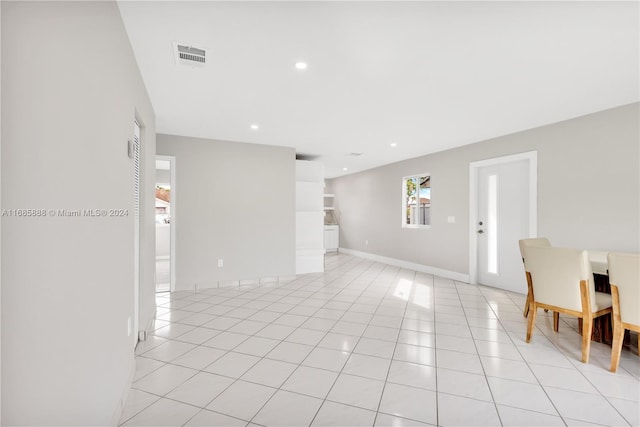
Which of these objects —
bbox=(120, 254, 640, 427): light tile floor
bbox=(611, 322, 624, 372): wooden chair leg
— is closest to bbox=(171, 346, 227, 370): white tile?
bbox=(120, 254, 640, 427): light tile floor

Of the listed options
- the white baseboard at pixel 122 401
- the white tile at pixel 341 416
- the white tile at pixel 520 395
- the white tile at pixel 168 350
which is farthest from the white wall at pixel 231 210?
the white tile at pixel 520 395

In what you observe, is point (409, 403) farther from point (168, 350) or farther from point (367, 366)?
point (168, 350)

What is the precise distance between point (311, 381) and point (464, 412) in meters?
1.03

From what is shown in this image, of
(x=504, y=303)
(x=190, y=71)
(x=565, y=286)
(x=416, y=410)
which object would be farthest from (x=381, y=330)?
(x=190, y=71)

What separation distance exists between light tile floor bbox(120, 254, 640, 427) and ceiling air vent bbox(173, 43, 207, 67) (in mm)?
2516

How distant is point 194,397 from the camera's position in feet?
6.57

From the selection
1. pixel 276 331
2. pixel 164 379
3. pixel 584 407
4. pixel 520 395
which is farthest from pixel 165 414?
pixel 584 407

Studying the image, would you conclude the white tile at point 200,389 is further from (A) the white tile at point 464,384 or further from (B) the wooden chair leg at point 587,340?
(B) the wooden chair leg at point 587,340

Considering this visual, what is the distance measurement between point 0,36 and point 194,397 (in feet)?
6.96

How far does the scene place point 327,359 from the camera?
2516mm

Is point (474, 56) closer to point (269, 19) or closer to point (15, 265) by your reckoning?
point (269, 19)

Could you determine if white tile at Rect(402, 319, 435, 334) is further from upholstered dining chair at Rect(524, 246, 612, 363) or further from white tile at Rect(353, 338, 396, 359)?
upholstered dining chair at Rect(524, 246, 612, 363)

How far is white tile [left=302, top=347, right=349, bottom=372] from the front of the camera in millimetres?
2402

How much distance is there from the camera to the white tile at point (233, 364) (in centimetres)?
232
